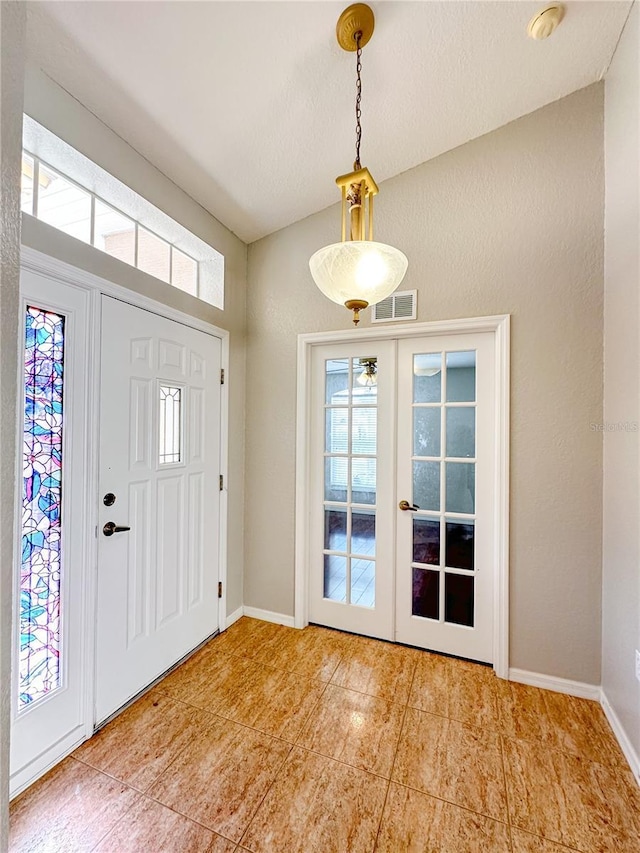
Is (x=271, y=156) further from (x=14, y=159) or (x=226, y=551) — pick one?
(x=226, y=551)

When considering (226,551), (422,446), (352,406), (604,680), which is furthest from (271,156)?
(604,680)

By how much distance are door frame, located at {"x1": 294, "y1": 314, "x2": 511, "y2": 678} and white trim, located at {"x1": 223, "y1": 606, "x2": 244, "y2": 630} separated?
1.48ft

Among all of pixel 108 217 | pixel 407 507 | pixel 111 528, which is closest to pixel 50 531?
pixel 111 528

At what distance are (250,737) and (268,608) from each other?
1.04 meters

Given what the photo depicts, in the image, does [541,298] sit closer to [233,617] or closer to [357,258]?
[357,258]

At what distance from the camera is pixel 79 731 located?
1.66 metres

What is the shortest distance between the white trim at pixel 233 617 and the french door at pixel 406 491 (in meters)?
0.54

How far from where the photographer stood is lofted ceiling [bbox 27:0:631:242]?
4.61ft

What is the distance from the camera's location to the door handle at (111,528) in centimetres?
179

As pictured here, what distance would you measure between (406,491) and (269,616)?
4.45ft

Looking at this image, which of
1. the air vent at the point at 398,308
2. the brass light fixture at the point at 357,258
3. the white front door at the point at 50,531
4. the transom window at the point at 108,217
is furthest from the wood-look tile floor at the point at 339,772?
the transom window at the point at 108,217

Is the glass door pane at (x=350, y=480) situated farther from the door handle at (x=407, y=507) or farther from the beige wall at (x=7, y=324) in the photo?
the beige wall at (x=7, y=324)

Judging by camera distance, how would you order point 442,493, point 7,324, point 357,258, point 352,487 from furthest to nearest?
point 352,487 → point 442,493 → point 357,258 → point 7,324

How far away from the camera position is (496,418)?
2.19 metres
